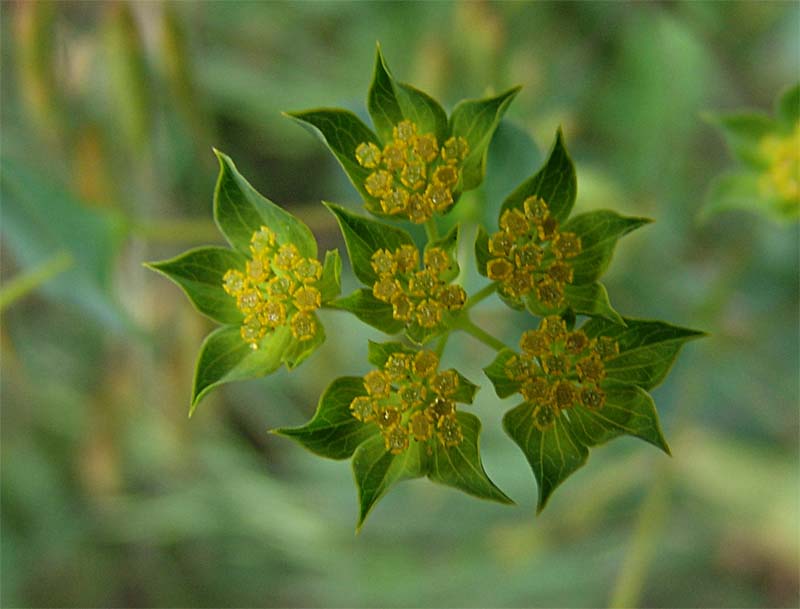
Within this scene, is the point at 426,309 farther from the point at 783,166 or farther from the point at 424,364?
the point at 783,166

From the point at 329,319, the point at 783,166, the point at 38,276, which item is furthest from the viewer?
the point at 329,319

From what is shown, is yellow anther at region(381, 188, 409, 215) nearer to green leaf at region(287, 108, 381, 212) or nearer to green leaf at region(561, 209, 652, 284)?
green leaf at region(287, 108, 381, 212)

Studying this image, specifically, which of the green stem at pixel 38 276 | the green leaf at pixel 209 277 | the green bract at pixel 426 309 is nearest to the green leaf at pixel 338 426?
the green bract at pixel 426 309

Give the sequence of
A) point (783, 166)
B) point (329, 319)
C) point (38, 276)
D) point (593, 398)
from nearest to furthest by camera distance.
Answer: point (593, 398) → point (783, 166) → point (38, 276) → point (329, 319)

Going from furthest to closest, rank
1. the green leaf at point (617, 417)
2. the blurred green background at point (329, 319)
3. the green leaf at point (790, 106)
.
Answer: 1. the blurred green background at point (329, 319)
2. the green leaf at point (790, 106)
3. the green leaf at point (617, 417)

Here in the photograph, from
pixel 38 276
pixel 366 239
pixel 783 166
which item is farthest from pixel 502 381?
pixel 38 276

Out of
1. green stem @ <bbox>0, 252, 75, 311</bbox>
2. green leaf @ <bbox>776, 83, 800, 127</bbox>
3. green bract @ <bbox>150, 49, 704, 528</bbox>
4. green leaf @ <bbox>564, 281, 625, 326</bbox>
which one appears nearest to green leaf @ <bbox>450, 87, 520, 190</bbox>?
green bract @ <bbox>150, 49, 704, 528</bbox>

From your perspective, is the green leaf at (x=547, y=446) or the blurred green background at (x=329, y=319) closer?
the green leaf at (x=547, y=446)

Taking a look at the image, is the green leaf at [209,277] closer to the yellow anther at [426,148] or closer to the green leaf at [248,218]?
the green leaf at [248,218]

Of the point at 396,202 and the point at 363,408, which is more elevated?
the point at 396,202
